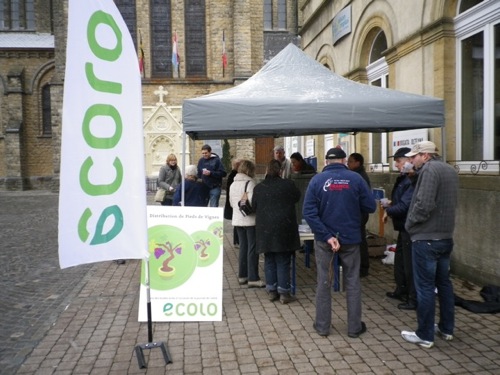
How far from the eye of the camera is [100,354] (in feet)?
13.7

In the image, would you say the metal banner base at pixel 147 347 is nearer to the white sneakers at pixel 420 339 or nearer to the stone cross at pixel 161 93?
the white sneakers at pixel 420 339

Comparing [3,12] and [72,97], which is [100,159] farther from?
[3,12]

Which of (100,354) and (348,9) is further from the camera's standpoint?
(348,9)

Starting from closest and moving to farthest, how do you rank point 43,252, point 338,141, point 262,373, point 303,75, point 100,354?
point 262,373, point 100,354, point 303,75, point 43,252, point 338,141

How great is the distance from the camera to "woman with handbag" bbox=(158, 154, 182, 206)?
837 centimetres

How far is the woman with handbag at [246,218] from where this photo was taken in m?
5.92

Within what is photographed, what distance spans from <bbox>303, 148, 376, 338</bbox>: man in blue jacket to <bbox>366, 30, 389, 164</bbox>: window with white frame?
5.79 metres

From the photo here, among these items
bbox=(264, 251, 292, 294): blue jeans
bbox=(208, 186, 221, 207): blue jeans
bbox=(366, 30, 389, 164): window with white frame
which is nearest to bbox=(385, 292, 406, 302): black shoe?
bbox=(264, 251, 292, 294): blue jeans

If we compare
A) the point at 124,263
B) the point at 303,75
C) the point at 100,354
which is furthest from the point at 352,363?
the point at 124,263

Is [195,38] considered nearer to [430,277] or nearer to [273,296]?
[273,296]

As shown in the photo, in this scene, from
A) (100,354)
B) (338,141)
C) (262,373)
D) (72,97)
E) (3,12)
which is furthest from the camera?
(3,12)

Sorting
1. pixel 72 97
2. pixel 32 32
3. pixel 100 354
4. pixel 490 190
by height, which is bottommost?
pixel 100 354

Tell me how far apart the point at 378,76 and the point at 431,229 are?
699 cm

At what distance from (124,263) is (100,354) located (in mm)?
3941
